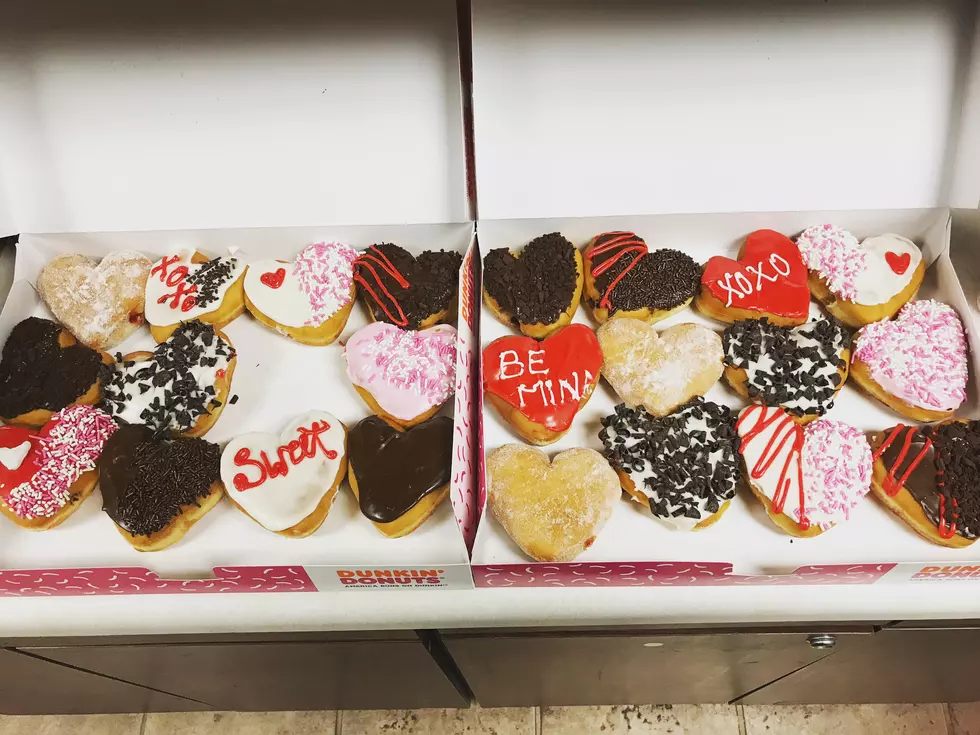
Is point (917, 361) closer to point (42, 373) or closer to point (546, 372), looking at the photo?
point (546, 372)

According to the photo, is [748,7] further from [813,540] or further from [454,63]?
[813,540]

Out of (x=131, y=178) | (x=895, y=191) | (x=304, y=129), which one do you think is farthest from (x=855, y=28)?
(x=131, y=178)

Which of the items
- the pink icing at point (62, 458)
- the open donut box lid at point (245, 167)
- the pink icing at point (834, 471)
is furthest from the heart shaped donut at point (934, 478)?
the pink icing at point (62, 458)

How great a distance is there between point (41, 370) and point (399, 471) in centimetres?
74

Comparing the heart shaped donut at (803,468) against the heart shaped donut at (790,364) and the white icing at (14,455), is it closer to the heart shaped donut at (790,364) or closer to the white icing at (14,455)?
the heart shaped donut at (790,364)

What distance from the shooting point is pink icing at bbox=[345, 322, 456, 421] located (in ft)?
4.28

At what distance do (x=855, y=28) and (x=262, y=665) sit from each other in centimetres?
174

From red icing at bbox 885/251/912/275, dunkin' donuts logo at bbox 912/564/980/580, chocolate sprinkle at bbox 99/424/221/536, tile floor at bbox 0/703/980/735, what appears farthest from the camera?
tile floor at bbox 0/703/980/735

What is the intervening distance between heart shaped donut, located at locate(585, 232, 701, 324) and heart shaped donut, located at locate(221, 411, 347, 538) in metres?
0.57

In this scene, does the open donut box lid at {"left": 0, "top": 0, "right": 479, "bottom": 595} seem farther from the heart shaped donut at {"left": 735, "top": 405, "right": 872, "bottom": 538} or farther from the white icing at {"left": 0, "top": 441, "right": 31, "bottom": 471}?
the heart shaped donut at {"left": 735, "top": 405, "right": 872, "bottom": 538}

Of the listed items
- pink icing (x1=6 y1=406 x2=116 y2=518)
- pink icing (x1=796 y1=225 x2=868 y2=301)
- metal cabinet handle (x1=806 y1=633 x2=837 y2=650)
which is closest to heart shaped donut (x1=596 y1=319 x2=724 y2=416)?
pink icing (x1=796 y1=225 x2=868 y2=301)

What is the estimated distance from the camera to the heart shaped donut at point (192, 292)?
1419 mm

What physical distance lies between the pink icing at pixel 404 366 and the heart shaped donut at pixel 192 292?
29 centimetres

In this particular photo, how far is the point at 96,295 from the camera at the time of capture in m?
1.43
